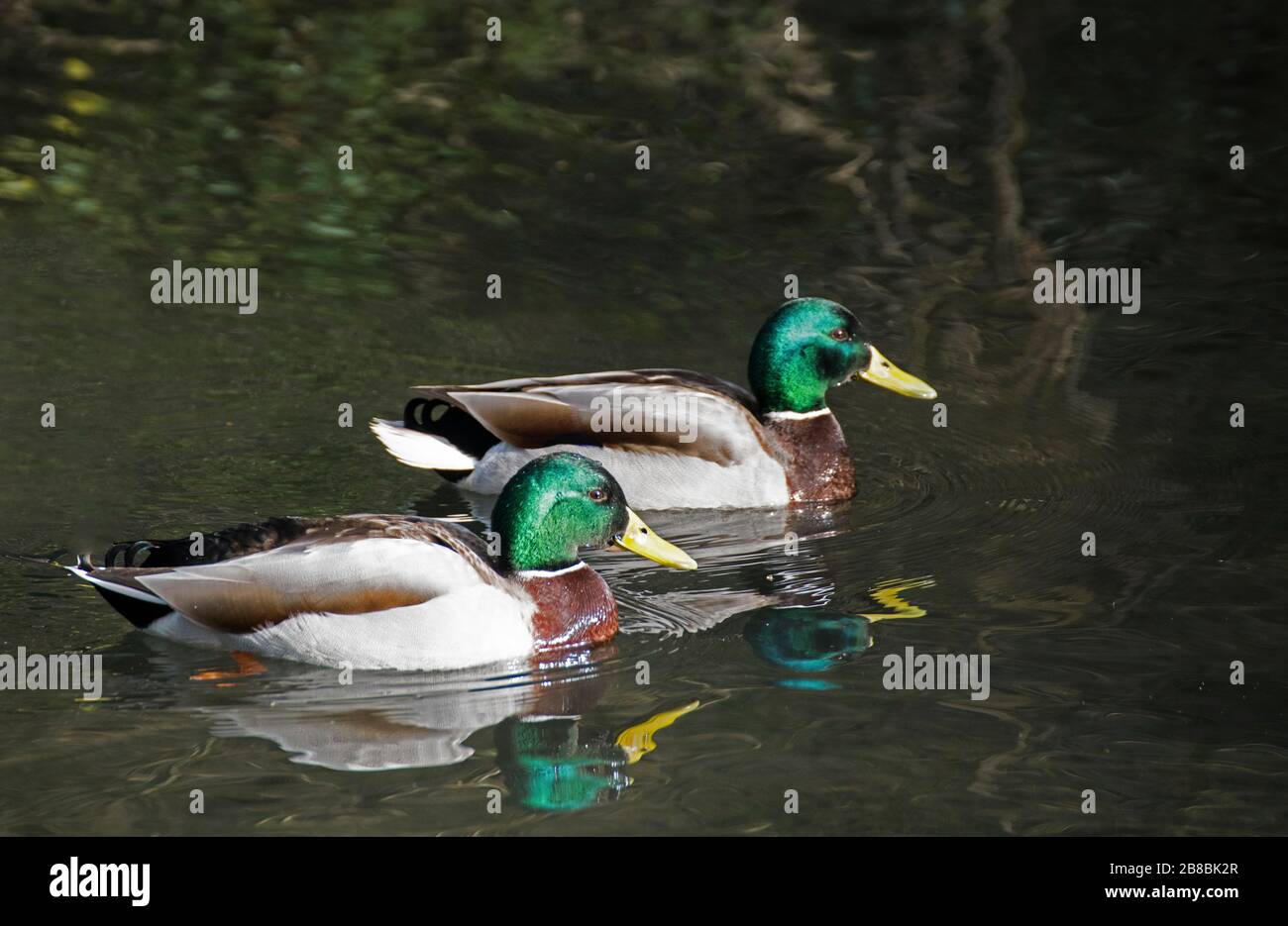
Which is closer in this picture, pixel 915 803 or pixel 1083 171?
pixel 915 803

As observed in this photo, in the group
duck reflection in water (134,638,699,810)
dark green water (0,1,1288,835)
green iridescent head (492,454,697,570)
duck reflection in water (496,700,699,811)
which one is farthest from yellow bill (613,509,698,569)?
duck reflection in water (496,700,699,811)

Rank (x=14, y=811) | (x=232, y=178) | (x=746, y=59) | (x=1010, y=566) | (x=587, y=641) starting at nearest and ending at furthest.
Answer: (x=14, y=811) → (x=587, y=641) → (x=1010, y=566) → (x=232, y=178) → (x=746, y=59)

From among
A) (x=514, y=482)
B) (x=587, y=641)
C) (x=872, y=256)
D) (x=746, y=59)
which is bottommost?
(x=587, y=641)

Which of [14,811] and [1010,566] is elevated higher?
[1010,566]

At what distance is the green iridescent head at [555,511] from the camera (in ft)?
27.6

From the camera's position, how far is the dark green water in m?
7.31

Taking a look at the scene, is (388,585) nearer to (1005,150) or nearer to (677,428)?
(677,428)

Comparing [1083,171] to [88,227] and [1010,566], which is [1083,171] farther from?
[88,227]

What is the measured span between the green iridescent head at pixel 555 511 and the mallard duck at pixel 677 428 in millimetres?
2082

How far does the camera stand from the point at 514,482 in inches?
334

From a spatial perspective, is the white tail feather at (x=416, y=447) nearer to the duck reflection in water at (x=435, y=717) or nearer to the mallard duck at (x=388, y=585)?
the mallard duck at (x=388, y=585)

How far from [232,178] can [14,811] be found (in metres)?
8.19

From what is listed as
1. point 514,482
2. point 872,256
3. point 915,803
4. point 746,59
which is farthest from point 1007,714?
point 746,59

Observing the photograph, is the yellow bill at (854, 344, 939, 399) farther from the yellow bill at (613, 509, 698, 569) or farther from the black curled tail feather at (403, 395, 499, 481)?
the yellow bill at (613, 509, 698, 569)
